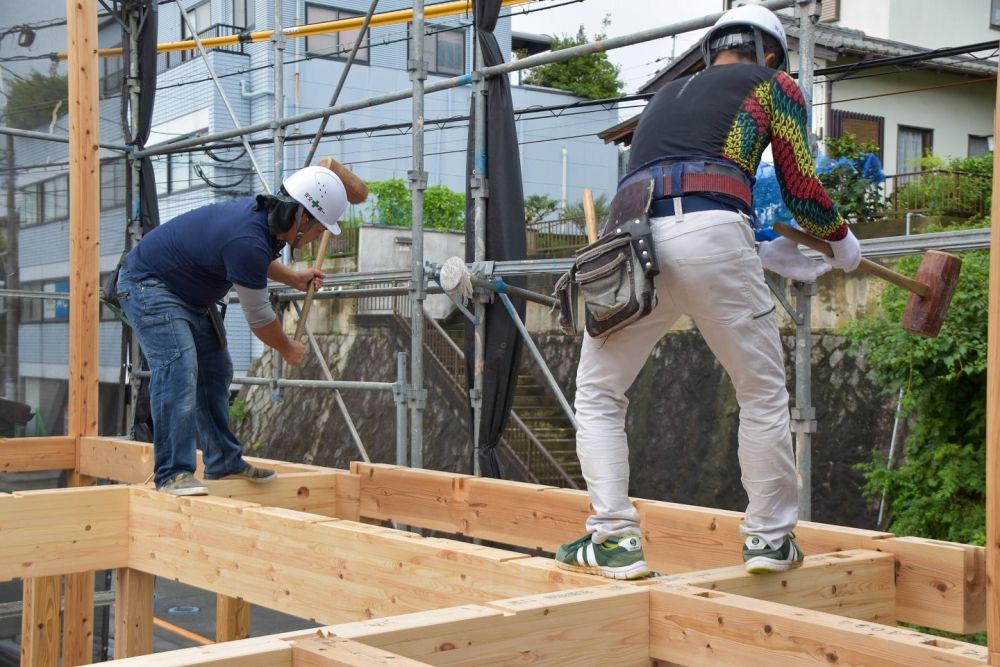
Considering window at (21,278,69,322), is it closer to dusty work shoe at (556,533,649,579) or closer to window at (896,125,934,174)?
dusty work shoe at (556,533,649,579)

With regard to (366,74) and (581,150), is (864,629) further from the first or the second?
(581,150)

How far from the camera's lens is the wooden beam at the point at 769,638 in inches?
72.2

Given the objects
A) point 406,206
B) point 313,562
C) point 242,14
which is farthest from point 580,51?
point 242,14

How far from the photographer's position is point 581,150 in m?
22.1

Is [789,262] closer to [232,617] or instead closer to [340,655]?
[340,655]

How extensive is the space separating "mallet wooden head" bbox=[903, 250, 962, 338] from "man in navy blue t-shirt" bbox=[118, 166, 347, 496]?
191cm

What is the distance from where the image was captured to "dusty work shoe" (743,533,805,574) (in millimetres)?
2459

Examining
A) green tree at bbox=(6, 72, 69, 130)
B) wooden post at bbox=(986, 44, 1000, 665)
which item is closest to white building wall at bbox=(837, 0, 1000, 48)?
green tree at bbox=(6, 72, 69, 130)

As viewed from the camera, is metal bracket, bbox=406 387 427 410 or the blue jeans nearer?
the blue jeans

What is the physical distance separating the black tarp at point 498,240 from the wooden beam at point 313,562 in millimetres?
2270

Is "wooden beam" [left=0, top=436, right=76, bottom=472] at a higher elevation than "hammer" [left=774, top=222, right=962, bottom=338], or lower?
lower

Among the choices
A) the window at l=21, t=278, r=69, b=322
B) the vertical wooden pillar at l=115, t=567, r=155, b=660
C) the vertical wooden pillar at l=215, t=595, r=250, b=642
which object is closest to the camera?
the vertical wooden pillar at l=115, t=567, r=155, b=660

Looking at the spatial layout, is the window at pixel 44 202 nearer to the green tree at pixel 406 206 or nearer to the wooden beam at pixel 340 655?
the wooden beam at pixel 340 655

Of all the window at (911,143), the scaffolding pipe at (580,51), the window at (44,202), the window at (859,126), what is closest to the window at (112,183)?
the window at (44,202)
